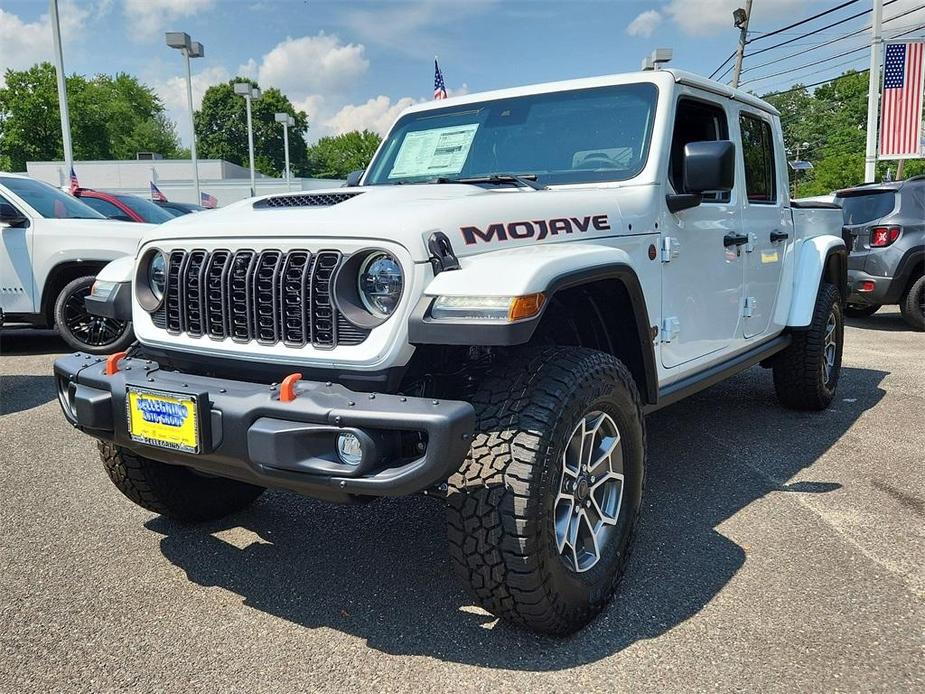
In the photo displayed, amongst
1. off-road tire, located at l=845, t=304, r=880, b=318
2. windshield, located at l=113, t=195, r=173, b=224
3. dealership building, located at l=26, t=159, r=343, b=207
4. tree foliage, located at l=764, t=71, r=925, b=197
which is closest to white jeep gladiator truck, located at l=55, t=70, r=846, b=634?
windshield, located at l=113, t=195, r=173, b=224

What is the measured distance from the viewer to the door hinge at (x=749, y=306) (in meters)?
4.24

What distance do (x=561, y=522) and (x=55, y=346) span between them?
293 inches

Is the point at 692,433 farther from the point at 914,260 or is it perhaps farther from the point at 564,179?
the point at 914,260

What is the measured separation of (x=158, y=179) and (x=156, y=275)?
5308 cm

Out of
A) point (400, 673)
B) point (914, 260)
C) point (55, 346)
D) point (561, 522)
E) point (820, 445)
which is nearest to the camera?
point (400, 673)

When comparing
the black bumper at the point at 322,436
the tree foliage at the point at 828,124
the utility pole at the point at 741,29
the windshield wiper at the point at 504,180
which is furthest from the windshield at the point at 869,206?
the tree foliage at the point at 828,124

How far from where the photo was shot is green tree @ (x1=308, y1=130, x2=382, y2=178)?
304 ft

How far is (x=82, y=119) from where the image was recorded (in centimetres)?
6894

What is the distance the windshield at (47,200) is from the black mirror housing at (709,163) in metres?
6.48

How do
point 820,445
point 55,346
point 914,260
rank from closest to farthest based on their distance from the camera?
point 820,445, point 55,346, point 914,260

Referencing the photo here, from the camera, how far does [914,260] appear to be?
9234 millimetres

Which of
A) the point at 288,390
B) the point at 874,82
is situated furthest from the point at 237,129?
the point at 288,390

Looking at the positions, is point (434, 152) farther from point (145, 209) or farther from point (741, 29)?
point (741, 29)

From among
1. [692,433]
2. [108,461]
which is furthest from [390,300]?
[692,433]
